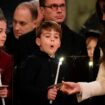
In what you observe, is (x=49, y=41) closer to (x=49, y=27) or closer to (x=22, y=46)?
(x=49, y=27)

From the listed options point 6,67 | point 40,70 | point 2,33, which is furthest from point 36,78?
point 2,33

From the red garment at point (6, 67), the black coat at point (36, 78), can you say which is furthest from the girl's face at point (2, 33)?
the black coat at point (36, 78)

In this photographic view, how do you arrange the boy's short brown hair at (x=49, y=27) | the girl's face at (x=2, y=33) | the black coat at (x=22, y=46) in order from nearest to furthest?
1. the girl's face at (x=2, y=33)
2. the boy's short brown hair at (x=49, y=27)
3. the black coat at (x=22, y=46)

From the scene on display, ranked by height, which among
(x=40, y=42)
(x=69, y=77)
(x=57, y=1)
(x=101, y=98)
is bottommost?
(x=101, y=98)

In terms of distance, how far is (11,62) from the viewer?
1.82m

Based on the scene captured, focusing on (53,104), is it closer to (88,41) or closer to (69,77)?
(69,77)

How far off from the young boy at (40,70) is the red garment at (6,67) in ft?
0.16

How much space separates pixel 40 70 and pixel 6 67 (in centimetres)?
16

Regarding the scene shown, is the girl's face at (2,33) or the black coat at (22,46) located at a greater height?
Result: the girl's face at (2,33)

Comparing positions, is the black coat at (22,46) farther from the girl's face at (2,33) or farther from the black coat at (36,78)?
the girl's face at (2,33)

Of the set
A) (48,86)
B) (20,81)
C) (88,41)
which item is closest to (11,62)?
(20,81)

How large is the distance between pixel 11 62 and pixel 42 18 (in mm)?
395

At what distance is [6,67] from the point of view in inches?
70.7

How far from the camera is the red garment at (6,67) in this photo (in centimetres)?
179
